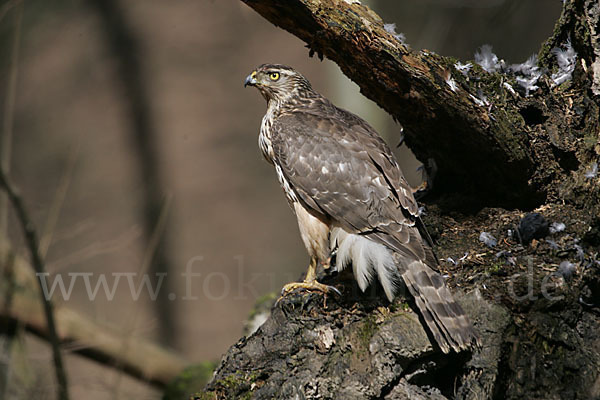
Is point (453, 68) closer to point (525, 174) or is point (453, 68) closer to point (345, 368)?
point (525, 174)

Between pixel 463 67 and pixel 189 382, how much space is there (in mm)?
3534

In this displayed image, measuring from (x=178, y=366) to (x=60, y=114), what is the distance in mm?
3324

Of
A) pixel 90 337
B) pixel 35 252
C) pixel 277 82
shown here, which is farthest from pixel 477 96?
pixel 90 337

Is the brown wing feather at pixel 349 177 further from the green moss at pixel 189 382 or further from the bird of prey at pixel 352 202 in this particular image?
the green moss at pixel 189 382

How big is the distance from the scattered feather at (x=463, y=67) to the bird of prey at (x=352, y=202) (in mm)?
660

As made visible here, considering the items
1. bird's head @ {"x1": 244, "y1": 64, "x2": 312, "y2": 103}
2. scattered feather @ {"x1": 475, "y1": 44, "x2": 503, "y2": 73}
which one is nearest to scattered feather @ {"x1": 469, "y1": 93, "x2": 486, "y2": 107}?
scattered feather @ {"x1": 475, "y1": 44, "x2": 503, "y2": 73}

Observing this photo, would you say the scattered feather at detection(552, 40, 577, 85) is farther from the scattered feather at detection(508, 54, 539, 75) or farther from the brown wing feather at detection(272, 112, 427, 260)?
the brown wing feather at detection(272, 112, 427, 260)

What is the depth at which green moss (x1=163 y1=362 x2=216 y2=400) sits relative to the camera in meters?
4.83

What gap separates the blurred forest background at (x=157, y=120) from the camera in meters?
6.75

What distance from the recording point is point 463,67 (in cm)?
288

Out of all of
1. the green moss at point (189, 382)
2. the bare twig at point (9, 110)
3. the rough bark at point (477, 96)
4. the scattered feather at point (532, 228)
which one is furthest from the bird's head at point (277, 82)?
the green moss at point (189, 382)

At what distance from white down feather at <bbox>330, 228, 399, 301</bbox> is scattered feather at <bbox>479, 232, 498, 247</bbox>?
1.57ft

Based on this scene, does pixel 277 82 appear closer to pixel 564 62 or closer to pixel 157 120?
pixel 564 62

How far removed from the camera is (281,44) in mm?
6820
